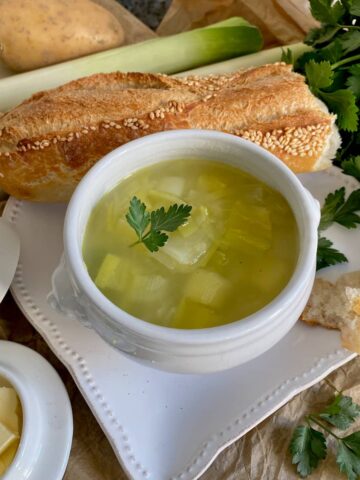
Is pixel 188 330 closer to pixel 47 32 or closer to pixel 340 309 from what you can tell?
pixel 340 309

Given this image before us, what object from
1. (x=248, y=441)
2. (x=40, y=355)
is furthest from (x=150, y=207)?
(x=248, y=441)

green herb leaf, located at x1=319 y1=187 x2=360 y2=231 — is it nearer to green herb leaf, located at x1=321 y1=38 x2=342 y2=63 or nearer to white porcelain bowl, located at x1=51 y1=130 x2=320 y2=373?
white porcelain bowl, located at x1=51 y1=130 x2=320 y2=373

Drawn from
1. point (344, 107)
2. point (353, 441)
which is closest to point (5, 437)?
point (353, 441)

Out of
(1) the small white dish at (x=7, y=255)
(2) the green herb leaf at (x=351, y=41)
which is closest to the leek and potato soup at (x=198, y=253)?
(1) the small white dish at (x=7, y=255)

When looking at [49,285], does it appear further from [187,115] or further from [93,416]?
[187,115]

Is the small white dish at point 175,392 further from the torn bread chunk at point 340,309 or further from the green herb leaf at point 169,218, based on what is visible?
the green herb leaf at point 169,218
